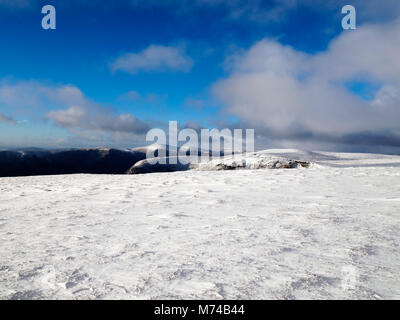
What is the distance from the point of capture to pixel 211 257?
10.0 feet

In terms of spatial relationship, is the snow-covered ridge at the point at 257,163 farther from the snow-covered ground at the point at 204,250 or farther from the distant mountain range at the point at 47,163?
the distant mountain range at the point at 47,163

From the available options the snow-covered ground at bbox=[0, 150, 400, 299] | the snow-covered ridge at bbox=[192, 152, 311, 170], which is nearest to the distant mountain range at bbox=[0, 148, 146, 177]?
the snow-covered ridge at bbox=[192, 152, 311, 170]

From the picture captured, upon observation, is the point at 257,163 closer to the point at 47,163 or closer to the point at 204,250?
the point at 204,250

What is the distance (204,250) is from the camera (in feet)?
10.8

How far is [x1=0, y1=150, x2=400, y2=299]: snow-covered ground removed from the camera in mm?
2332

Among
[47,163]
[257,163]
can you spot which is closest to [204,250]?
[257,163]

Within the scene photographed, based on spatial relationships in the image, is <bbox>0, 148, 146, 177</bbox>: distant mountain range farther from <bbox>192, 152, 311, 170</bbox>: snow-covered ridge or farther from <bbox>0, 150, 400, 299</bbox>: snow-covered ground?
<bbox>0, 150, 400, 299</bbox>: snow-covered ground

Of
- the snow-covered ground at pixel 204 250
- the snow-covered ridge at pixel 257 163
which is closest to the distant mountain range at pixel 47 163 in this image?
the snow-covered ridge at pixel 257 163

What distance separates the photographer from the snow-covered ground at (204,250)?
2.33 metres

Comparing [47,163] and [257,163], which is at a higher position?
[257,163]
